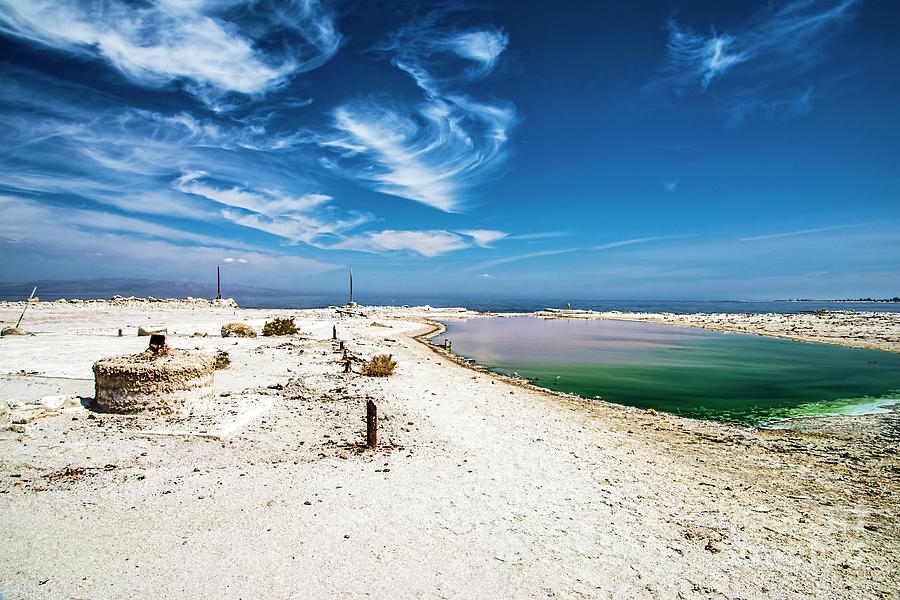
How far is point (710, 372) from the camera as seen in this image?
17.8 meters

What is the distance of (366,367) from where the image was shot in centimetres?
1330

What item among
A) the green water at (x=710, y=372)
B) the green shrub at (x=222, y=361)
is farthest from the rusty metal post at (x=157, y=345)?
the green water at (x=710, y=372)

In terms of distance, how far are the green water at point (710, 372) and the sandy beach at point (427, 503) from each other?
2.38 meters

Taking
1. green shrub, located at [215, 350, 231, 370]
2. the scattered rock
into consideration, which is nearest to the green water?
green shrub, located at [215, 350, 231, 370]

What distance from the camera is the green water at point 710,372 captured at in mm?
12516

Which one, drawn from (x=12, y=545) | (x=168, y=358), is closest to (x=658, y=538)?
(x=12, y=545)

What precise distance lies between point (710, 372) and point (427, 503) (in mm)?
17054

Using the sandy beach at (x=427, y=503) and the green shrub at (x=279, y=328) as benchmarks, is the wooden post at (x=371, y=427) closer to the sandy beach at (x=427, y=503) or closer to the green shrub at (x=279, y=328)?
the sandy beach at (x=427, y=503)

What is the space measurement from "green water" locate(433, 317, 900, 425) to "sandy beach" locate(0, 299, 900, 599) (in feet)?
7.81

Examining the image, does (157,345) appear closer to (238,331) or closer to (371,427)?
(371,427)

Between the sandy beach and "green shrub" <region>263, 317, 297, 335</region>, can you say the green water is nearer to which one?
the sandy beach

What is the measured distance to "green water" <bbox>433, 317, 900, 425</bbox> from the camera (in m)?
12.5

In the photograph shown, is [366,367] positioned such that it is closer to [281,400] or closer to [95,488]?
[281,400]

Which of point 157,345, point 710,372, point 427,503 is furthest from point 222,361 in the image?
point 710,372
